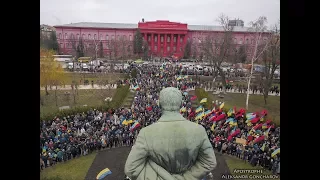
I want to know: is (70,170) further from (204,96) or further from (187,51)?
(187,51)

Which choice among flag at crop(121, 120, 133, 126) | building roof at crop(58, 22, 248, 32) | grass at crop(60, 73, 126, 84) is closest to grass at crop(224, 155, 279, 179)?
flag at crop(121, 120, 133, 126)

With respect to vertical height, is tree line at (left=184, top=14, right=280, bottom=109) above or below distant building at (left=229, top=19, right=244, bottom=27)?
below

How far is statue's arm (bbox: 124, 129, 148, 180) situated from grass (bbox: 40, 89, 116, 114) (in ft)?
61.5

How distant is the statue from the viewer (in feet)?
7.41

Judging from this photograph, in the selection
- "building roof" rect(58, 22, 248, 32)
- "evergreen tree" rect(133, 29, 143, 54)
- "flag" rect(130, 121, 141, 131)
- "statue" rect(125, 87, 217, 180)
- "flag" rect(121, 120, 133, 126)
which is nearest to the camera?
"statue" rect(125, 87, 217, 180)

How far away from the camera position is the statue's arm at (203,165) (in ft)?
7.67

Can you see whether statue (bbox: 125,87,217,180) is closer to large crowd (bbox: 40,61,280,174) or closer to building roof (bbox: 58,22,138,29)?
large crowd (bbox: 40,61,280,174)

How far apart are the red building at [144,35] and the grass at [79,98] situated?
9979mm

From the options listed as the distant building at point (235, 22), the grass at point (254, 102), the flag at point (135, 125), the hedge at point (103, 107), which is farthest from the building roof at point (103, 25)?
the flag at point (135, 125)

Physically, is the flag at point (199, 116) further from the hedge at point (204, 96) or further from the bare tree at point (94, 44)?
the bare tree at point (94, 44)

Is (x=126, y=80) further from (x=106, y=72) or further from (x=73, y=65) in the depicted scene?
(x=73, y=65)

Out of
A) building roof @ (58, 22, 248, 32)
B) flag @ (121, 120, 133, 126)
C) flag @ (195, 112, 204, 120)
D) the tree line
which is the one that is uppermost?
building roof @ (58, 22, 248, 32)

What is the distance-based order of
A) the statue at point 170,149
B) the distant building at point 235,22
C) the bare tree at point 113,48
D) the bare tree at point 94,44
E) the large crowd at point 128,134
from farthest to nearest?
the bare tree at point 94,44, the bare tree at point 113,48, the distant building at point 235,22, the large crowd at point 128,134, the statue at point 170,149

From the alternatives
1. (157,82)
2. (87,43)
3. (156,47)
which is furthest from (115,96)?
(156,47)
